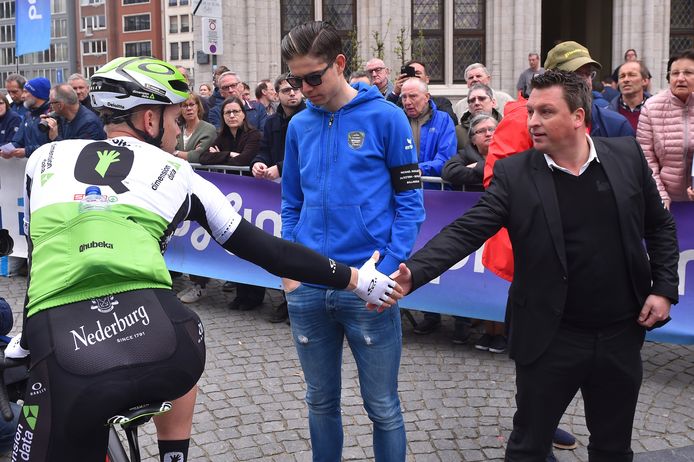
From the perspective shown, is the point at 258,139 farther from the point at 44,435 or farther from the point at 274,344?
the point at 44,435

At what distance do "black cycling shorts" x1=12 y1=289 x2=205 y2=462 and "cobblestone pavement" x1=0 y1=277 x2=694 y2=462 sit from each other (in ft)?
7.46

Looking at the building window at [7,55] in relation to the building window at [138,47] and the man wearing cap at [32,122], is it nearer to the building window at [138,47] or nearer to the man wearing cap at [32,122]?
the building window at [138,47]

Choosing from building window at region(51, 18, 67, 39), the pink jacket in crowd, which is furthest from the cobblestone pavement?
building window at region(51, 18, 67, 39)

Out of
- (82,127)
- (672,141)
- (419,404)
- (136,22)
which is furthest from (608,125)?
(136,22)

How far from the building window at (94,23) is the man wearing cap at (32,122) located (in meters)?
126

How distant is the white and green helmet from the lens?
2.67m

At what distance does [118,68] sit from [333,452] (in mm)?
2004

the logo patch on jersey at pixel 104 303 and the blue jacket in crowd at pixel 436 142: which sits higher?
the blue jacket in crowd at pixel 436 142

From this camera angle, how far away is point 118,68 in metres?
2.74

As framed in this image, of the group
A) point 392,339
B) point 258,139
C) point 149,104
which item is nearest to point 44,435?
point 149,104

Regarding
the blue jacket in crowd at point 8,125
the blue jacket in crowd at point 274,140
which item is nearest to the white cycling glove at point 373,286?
the blue jacket in crowd at point 274,140

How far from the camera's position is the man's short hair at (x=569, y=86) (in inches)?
125

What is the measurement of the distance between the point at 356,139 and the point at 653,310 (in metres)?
1.44

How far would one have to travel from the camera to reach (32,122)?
9.73m
